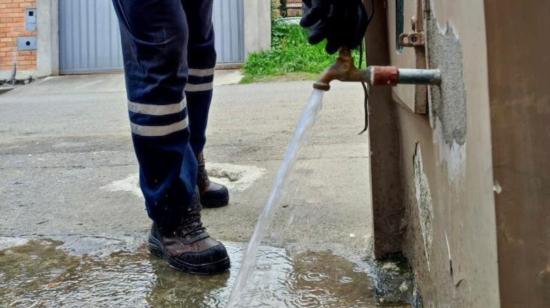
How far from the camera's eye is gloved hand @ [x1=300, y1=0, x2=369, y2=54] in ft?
3.92

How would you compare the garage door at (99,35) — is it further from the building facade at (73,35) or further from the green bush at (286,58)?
the green bush at (286,58)

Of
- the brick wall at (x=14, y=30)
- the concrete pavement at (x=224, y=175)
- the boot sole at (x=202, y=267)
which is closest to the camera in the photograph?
the boot sole at (x=202, y=267)

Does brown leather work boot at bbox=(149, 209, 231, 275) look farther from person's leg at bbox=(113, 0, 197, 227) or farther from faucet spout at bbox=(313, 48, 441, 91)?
faucet spout at bbox=(313, 48, 441, 91)

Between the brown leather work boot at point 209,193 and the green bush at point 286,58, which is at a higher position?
the green bush at point 286,58

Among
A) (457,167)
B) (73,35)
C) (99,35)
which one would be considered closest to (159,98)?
(457,167)

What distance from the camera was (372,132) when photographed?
1892mm

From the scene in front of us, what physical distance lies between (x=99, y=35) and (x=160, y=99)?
9.05 meters

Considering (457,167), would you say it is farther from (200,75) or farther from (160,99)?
(200,75)

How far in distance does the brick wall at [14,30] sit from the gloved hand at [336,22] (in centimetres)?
1001

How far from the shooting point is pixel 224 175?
323cm

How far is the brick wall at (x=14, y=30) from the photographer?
10375 mm

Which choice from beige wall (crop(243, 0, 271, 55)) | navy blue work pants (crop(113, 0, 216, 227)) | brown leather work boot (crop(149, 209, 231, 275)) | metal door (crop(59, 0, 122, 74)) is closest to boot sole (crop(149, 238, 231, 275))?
brown leather work boot (crop(149, 209, 231, 275))

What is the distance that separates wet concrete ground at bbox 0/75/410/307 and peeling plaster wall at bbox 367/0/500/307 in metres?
0.42

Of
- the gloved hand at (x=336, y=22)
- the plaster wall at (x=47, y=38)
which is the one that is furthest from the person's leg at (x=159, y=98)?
the plaster wall at (x=47, y=38)
